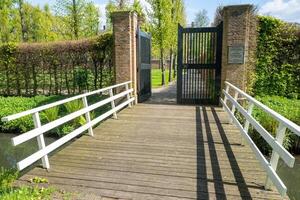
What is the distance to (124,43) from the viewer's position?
9.23 metres

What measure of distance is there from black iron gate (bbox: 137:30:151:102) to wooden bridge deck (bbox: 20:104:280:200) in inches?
131

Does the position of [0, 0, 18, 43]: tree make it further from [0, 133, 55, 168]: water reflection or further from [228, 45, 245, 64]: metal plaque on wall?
[228, 45, 245, 64]: metal plaque on wall

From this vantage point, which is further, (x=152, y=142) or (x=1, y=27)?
(x=1, y=27)

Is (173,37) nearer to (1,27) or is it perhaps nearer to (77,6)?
(77,6)

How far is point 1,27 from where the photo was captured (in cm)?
2320

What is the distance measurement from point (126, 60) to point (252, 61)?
3992 mm

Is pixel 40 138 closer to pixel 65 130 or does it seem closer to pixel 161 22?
pixel 65 130

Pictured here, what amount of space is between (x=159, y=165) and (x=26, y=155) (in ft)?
16.0

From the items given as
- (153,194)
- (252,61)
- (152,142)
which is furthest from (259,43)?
(153,194)

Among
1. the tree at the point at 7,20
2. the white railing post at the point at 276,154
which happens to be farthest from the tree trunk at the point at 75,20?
the white railing post at the point at 276,154

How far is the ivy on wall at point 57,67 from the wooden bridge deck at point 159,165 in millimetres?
4438

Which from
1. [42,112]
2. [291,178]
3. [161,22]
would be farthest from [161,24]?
[291,178]

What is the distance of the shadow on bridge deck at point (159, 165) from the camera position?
3.70 metres

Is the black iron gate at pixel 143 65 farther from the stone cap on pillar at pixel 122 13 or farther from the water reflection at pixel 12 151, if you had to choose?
the water reflection at pixel 12 151
